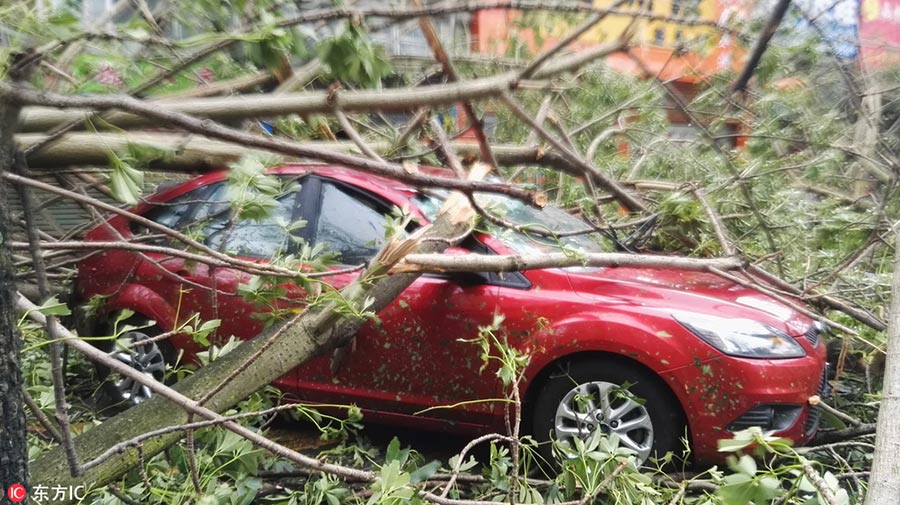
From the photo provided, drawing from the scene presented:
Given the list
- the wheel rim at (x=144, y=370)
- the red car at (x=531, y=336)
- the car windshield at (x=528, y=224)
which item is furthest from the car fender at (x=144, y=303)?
the car windshield at (x=528, y=224)

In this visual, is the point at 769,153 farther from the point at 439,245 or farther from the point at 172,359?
the point at 172,359

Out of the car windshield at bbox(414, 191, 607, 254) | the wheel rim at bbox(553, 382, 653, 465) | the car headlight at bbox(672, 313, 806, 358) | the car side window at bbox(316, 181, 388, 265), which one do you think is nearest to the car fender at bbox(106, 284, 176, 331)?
the car side window at bbox(316, 181, 388, 265)

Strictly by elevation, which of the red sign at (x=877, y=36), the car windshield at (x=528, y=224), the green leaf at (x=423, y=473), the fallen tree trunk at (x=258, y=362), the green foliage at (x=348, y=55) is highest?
the red sign at (x=877, y=36)

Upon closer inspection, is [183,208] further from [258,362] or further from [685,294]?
[685,294]

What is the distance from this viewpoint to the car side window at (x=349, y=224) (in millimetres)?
3488

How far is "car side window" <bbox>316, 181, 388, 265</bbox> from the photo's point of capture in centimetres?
Result: 349

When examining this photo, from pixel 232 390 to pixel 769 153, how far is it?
387 cm

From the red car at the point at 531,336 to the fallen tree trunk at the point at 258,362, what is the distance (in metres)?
0.20

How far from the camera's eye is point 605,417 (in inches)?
118

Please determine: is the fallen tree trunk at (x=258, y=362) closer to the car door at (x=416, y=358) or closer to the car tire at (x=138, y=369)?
the car door at (x=416, y=358)

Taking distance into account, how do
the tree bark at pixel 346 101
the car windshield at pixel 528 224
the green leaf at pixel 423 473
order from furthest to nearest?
the car windshield at pixel 528 224 < the green leaf at pixel 423 473 < the tree bark at pixel 346 101

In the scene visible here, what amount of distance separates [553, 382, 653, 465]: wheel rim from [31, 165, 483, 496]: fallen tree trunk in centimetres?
98

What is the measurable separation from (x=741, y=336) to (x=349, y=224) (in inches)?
83.5

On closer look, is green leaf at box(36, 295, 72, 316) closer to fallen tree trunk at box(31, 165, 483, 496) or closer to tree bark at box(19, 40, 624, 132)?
fallen tree trunk at box(31, 165, 483, 496)
